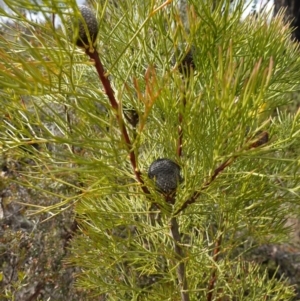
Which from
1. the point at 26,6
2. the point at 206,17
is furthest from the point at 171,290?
the point at 26,6

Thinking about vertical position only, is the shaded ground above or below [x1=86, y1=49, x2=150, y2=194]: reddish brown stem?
below

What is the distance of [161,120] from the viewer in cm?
87

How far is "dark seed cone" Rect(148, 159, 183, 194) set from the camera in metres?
0.77

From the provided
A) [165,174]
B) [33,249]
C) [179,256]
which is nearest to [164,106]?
[165,174]

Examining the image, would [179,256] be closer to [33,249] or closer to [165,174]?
[165,174]

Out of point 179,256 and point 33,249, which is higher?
point 179,256

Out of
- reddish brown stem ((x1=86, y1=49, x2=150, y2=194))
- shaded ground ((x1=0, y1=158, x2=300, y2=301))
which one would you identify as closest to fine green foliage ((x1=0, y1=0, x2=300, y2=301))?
reddish brown stem ((x1=86, y1=49, x2=150, y2=194))

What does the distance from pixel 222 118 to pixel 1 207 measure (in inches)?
59.6

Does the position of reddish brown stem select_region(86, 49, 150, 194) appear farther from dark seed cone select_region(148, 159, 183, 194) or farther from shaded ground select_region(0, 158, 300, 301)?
shaded ground select_region(0, 158, 300, 301)

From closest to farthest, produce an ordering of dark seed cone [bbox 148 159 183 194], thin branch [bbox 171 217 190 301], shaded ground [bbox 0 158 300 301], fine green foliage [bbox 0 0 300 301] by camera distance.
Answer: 1. fine green foliage [bbox 0 0 300 301]
2. dark seed cone [bbox 148 159 183 194]
3. thin branch [bbox 171 217 190 301]
4. shaded ground [bbox 0 158 300 301]

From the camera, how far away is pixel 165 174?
0.77 meters

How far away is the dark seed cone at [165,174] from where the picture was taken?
0.77 meters

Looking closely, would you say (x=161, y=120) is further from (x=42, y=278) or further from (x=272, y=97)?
(x=42, y=278)

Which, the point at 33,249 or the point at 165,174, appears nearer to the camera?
the point at 165,174
